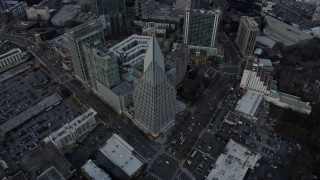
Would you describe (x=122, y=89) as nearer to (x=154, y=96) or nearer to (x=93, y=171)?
(x=154, y=96)

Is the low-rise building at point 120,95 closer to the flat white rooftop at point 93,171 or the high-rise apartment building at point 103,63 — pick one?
the high-rise apartment building at point 103,63

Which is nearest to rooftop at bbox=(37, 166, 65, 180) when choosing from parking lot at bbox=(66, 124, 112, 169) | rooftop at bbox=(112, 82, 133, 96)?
parking lot at bbox=(66, 124, 112, 169)

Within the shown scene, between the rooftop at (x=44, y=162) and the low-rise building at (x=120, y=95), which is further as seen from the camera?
the low-rise building at (x=120, y=95)

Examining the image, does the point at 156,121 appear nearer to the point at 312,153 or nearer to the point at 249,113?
the point at 249,113

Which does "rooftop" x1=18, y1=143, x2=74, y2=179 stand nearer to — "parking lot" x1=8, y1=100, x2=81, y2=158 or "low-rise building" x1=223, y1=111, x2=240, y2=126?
"parking lot" x1=8, y1=100, x2=81, y2=158

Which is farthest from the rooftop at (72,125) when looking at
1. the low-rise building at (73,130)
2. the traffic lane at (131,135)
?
the traffic lane at (131,135)

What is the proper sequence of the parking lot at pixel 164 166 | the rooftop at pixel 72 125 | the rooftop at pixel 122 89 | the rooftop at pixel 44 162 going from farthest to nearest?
the rooftop at pixel 122 89 < the rooftop at pixel 72 125 < the parking lot at pixel 164 166 < the rooftop at pixel 44 162

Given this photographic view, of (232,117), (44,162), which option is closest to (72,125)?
(44,162)
